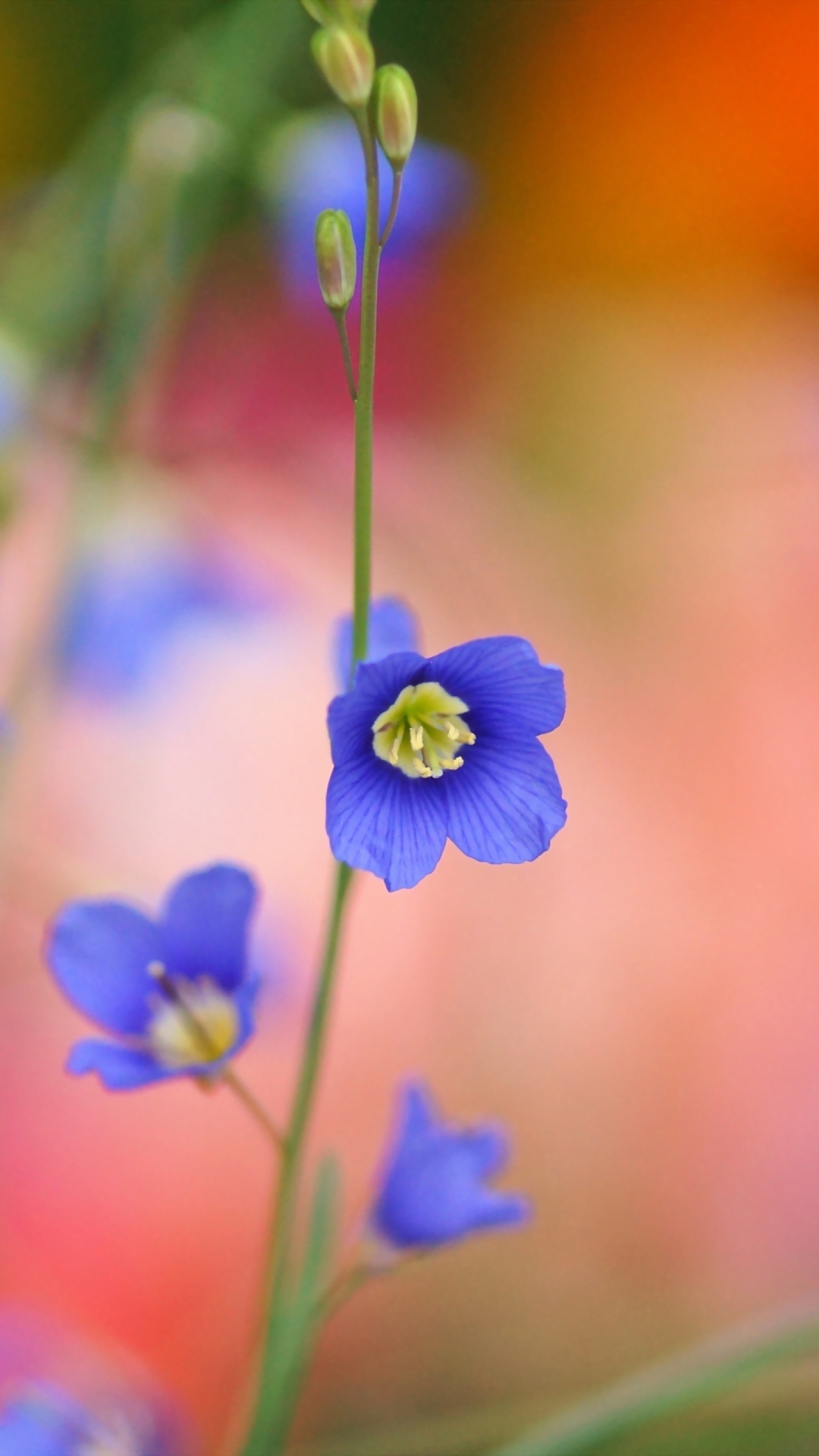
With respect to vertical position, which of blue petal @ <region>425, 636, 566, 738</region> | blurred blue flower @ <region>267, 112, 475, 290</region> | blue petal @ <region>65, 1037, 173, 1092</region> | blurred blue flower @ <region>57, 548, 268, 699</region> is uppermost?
blurred blue flower @ <region>267, 112, 475, 290</region>

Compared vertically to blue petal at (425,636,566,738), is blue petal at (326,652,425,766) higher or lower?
lower

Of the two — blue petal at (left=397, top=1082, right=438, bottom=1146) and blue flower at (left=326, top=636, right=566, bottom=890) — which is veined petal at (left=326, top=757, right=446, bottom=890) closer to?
blue flower at (left=326, top=636, right=566, bottom=890)

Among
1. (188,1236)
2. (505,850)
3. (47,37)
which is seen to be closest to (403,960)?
(188,1236)

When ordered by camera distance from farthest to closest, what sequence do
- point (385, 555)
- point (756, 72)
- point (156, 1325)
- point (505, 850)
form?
1. point (756, 72)
2. point (385, 555)
3. point (156, 1325)
4. point (505, 850)

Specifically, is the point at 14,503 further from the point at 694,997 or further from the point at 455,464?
the point at 455,464

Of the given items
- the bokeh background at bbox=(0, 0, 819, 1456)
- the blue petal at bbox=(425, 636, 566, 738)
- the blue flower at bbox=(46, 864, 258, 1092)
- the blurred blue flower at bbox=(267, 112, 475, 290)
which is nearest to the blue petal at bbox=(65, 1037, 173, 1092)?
the blue flower at bbox=(46, 864, 258, 1092)
